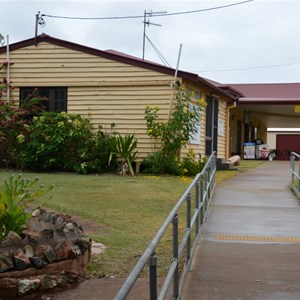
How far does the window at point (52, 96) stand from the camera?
54.8 feet

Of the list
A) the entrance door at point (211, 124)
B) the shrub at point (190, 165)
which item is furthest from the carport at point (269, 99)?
the shrub at point (190, 165)

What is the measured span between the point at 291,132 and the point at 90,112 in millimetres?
40278

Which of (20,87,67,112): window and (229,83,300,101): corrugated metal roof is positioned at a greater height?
(229,83,300,101): corrugated metal roof

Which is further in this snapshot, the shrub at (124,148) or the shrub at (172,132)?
the shrub at (124,148)

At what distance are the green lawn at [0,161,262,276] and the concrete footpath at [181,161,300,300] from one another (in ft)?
2.77

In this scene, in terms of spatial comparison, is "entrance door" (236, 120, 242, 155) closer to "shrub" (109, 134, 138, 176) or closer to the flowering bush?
"shrub" (109, 134, 138, 176)

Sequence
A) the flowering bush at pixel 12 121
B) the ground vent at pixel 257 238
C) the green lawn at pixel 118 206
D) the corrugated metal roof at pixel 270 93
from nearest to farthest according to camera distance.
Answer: the green lawn at pixel 118 206
the ground vent at pixel 257 238
the flowering bush at pixel 12 121
the corrugated metal roof at pixel 270 93

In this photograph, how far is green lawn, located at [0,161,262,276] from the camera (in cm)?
656

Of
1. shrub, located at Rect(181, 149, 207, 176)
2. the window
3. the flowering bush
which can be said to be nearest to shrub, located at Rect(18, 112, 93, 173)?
the flowering bush

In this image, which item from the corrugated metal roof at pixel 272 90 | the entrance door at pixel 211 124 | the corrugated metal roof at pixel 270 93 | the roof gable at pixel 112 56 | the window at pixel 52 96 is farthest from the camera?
the corrugated metal roof at pixel 272 90

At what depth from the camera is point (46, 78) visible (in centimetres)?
1672

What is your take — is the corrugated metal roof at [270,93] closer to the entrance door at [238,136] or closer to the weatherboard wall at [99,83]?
the entrance door at [238,136]

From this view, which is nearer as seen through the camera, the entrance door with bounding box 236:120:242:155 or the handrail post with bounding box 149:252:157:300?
the handrail post with bounding box 149:252:157:300

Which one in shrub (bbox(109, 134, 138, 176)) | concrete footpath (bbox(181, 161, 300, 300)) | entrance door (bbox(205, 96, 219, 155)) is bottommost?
concrete footpath (bbox(181, 161, 300, 300))
